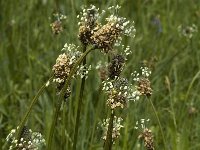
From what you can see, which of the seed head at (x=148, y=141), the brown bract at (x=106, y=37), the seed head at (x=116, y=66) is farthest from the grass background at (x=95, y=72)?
the brown bract at (x=106, y=37)

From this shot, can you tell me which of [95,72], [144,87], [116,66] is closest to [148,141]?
[144,87]

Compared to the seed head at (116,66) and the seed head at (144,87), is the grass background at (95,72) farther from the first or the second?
the seed head at (116,66)

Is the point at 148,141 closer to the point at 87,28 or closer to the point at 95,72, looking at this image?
the point at 87,28

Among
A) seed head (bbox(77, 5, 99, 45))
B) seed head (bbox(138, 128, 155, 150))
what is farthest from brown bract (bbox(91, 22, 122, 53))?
seed head (bbox(138, 128, 155, 150))

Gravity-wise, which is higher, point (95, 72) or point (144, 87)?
point (95, 72)

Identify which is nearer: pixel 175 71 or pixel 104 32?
pixel 104 32

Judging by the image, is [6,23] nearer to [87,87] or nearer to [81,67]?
[87,87]

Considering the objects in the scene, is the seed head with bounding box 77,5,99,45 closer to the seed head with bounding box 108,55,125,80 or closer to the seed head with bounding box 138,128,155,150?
the seed head with bounding box 108,55,125,80

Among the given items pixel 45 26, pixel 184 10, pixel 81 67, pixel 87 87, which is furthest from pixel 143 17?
pixel 81 67
